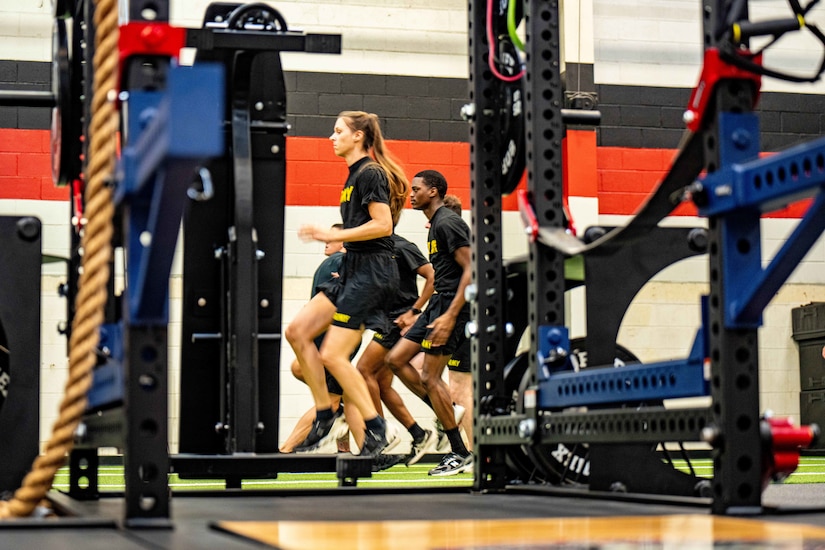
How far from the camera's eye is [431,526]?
2508mm

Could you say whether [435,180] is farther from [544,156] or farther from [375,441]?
[544,156]

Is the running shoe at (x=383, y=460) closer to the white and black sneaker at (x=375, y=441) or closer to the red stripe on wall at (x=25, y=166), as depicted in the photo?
the white and black sneaker at (x=375, y=441)

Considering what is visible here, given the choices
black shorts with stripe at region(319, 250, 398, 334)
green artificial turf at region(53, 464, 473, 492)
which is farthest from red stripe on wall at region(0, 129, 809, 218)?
black shorts with stripe at region(319, 250, 398, 334)

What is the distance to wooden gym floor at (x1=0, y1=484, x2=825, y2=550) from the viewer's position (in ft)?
7.01

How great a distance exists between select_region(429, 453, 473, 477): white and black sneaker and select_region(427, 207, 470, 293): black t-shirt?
3.16ft

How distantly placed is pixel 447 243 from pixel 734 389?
12.8ft

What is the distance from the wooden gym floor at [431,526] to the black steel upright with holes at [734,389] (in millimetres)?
79

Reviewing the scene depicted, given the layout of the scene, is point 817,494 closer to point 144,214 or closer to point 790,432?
point 790,432

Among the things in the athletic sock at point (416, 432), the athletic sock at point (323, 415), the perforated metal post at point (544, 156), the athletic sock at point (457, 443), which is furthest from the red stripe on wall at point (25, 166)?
the perforated metal post at point (544, 156)

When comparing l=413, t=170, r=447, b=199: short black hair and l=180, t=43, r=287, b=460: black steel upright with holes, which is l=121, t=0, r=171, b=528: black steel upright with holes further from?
l=413, t=170, r=447, b=199: short black hair

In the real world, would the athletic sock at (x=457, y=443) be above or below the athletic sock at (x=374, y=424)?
below

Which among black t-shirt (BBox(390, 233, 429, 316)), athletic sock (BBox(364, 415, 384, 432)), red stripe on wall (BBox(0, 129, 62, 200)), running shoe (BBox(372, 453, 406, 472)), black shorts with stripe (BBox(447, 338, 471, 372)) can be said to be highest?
red stripe on wall (BBox(0, 129, 62, 200))

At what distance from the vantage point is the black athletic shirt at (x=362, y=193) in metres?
5.88

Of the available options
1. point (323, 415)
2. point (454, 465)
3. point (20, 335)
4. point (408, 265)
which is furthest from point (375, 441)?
point (20, 335)
